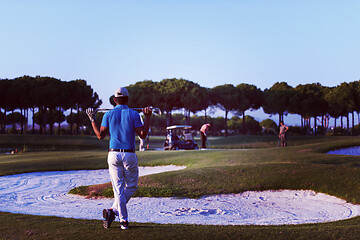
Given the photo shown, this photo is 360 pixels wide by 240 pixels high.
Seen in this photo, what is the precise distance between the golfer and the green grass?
48 cm

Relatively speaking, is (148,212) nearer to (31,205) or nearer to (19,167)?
(31,205)

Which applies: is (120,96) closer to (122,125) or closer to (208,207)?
(122,125)

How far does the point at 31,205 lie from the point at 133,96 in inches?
2772

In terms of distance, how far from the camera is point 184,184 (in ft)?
51.9

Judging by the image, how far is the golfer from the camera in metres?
7.43

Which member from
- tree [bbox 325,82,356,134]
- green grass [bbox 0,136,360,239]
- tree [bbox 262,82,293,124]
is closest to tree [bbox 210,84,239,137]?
tree [bbox 262,82,293,124]

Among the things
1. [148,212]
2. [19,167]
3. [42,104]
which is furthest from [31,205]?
[42,104]

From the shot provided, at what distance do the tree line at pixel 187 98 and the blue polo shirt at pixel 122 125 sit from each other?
219 feet

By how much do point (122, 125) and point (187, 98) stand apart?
245 feet

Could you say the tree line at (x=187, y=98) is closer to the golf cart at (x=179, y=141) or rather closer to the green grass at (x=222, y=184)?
the golf cart at (x=179, y=141)

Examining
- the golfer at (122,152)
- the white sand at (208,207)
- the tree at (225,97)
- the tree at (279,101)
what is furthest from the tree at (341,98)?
the golfer at (122,152)

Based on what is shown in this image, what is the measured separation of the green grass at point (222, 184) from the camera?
7.41 metres

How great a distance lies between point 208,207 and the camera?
1253cm

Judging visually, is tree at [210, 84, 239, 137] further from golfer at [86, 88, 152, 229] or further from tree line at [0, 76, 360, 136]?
golfer at [86, 88, 152, 229]
